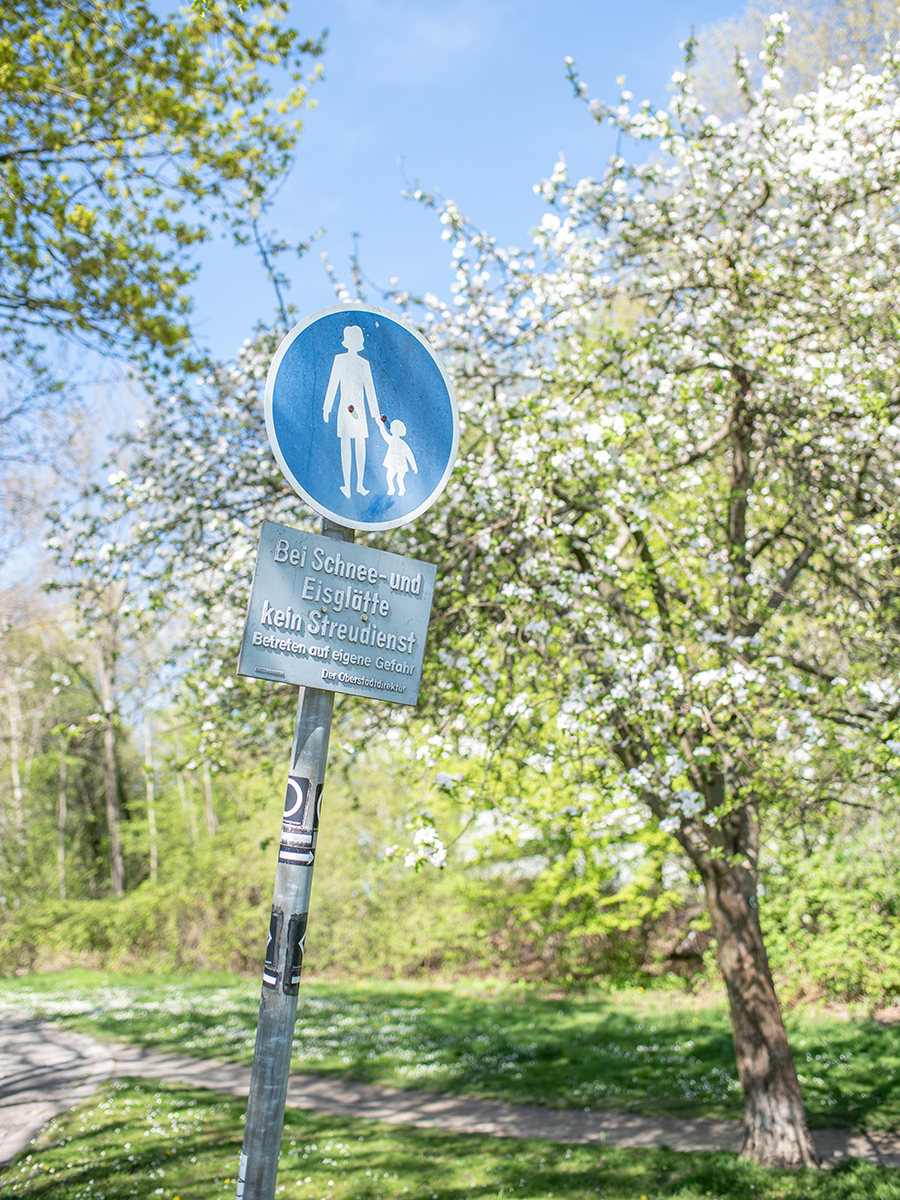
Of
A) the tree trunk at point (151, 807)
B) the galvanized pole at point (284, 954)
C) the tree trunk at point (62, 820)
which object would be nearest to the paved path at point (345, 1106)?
the galvanized pole at point (284, 954)

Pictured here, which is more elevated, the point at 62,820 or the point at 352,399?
the point at 352,399

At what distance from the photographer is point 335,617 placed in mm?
2055

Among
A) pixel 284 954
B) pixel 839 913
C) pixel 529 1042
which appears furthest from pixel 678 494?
pixel 839 913

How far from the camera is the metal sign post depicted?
75.5 inches

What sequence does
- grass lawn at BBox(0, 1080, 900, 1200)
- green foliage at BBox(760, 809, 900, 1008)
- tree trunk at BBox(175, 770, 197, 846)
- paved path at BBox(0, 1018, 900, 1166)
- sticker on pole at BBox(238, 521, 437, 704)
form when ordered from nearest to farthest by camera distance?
sticker on pole at BBox(238, 521, 437, 704) → grass lawn at BBox(0, 1080, 900, 1200) → paved path at BBox(0, 1018, 900, 1166) → green foliage at BBox(760, 809, 900, 1008) → tree trunk at BBox(175, 770, 197, 846)

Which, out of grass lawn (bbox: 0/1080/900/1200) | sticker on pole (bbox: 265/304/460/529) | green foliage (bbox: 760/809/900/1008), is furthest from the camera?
green foliage (bbox: 760/809/900/1008)

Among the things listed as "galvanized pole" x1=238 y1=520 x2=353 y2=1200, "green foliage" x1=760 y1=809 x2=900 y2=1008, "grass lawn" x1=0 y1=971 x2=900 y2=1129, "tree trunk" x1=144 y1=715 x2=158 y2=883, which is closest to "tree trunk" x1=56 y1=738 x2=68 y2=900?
"tree trunk" x1=144 y1=715 x2=158 y2=883

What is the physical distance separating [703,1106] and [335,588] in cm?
739

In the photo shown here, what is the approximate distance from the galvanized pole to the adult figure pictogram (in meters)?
0.58

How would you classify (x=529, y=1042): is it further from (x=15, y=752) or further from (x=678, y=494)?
(x=15, y=752)

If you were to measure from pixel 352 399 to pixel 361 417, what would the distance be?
5cm

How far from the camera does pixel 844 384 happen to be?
16.7 feet

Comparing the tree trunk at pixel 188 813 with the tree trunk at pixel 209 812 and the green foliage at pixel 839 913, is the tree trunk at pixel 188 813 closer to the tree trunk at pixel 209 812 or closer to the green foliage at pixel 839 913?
the tree trunk at pixel 209 812

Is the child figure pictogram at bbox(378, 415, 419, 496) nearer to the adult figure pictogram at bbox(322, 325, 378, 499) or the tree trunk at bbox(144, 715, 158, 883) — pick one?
the adult figure pictogram at bbox(322, 325, 378, 499)
